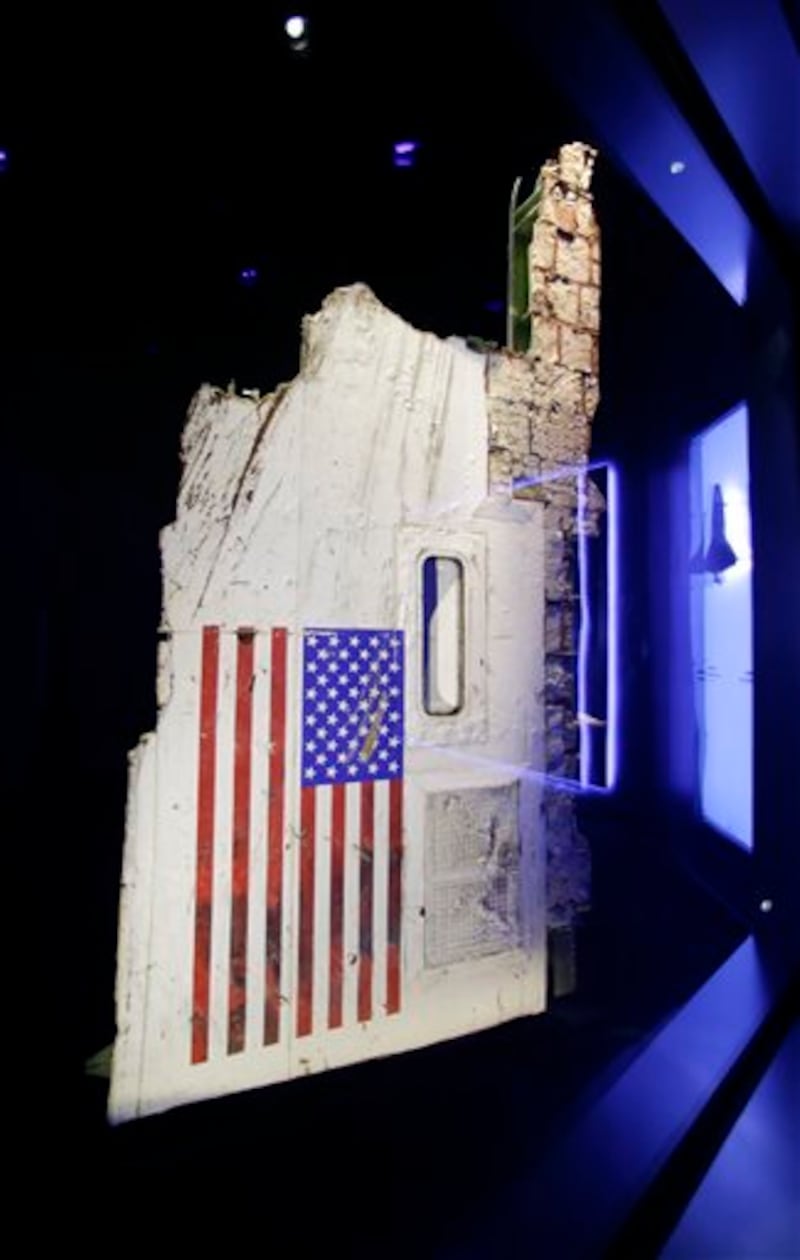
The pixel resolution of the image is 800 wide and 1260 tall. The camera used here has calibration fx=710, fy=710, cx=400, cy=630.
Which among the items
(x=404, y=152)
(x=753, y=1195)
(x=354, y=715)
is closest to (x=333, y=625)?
(x=354, y=715)

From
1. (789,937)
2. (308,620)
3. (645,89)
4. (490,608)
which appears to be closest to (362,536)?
(308,620)

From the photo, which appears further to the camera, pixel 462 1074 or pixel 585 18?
pixel 462 1074

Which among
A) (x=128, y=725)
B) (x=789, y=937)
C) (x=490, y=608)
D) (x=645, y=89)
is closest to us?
(x=128, y=725)

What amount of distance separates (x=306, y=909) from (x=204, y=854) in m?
0.26

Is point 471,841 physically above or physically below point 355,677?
below

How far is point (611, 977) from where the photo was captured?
187cm

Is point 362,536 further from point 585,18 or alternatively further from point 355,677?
point 585,18

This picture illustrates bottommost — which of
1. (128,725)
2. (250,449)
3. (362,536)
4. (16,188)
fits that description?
(128,725)

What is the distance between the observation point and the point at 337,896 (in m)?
1.55

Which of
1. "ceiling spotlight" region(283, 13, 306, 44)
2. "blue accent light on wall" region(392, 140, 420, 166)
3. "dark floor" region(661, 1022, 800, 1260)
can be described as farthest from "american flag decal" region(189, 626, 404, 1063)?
"ceiling spotlight" region(283, 13, 306, 44)

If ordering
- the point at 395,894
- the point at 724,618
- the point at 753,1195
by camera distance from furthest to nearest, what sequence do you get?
the point at 724,618 → the point at 395,894 → the point at 753,1195

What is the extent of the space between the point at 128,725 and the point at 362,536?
2.11 ft

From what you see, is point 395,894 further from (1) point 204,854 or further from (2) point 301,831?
(1) point 204,854

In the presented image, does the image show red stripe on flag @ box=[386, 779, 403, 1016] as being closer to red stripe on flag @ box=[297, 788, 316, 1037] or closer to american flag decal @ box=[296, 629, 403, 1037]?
american flag decal @ box=[296, 629, 403, 1037]
